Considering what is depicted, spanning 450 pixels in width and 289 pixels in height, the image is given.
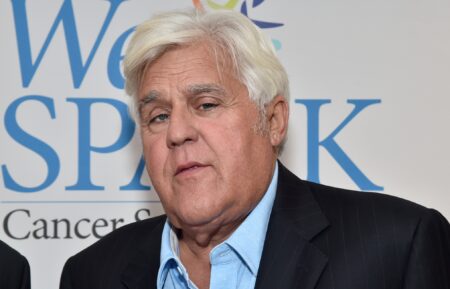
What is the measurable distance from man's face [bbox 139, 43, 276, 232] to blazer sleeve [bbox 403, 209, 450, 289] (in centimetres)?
37

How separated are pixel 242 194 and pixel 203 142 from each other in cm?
15

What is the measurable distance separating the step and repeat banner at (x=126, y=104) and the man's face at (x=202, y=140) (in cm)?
51

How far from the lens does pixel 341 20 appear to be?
216 centimetres

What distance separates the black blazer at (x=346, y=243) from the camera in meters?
1.58

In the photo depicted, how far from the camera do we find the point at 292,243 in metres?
1.64

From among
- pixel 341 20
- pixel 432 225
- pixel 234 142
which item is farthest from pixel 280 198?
pixel 341 20

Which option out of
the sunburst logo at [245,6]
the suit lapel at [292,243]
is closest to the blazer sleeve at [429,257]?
the suit lapel at [292,243]

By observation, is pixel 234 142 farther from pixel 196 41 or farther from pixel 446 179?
pixel 446 179

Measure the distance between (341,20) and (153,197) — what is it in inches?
30.0

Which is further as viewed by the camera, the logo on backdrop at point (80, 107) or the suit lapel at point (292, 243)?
the logo on backdrop at point (80, 107)

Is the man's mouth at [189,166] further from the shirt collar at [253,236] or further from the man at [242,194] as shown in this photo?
the shirt collar at [253,236]

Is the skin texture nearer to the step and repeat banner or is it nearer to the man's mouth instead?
the man's mouth


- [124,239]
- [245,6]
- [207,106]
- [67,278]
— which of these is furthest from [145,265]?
[245,6]

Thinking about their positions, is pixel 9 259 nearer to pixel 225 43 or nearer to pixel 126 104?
pixel 126 104
